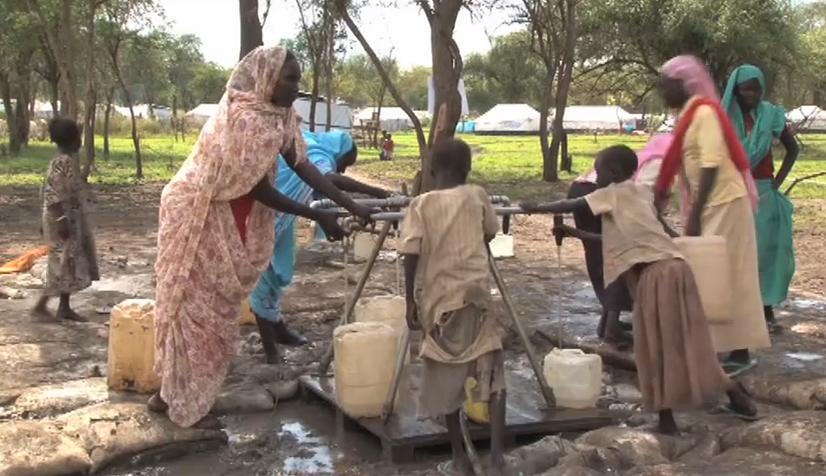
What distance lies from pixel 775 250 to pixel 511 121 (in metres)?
50.8

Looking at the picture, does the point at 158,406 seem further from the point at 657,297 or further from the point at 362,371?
the point at 657,297

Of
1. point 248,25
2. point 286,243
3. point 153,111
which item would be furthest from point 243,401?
point 153,111

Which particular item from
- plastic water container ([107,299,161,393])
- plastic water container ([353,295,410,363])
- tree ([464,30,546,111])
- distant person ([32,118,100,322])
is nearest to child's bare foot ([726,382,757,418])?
plastic water container ([353,295,410,363])

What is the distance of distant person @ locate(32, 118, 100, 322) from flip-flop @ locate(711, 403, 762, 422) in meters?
4.03

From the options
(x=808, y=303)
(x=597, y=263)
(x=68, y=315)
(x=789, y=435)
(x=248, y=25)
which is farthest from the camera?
(x=248, y=25)

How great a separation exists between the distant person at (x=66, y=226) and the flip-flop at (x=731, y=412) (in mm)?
4031

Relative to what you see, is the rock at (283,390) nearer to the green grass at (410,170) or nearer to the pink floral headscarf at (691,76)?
the pink floral headscarf at (691,76)

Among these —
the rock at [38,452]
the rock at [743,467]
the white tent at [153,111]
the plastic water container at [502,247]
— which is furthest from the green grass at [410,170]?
the white tent at [153,111]

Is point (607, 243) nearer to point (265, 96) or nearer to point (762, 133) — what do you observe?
point (265, 96)

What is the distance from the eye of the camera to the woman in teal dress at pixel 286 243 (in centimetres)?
523

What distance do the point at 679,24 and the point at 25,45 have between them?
16.8 meters

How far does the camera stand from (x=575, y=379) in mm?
4172

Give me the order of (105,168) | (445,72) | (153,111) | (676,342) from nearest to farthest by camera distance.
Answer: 1. (676,342)
2. (445,72)
3. (105,168)
4. (153,111)

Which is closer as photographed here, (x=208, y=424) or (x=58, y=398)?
(x=208, y=424)
